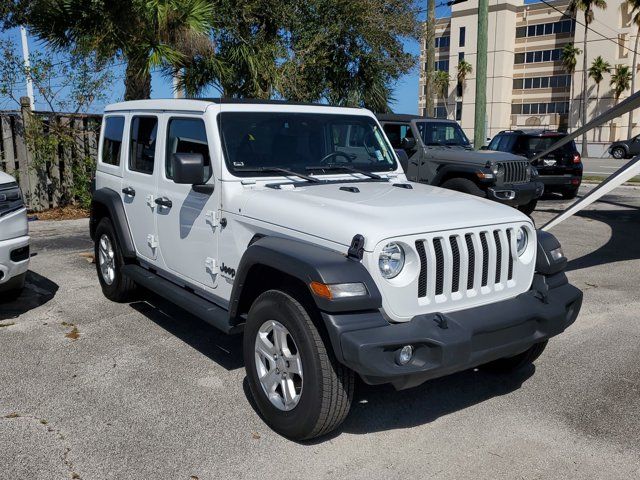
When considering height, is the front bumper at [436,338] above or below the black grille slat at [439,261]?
below

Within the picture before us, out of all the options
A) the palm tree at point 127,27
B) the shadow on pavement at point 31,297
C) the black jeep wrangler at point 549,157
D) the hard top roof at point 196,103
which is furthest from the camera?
the black jeep wrangler at point 549,157

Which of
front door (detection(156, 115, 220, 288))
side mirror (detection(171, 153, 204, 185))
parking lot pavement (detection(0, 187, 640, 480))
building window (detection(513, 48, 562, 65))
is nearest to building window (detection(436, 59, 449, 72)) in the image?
building window (detection(513, 48, 562, 65))

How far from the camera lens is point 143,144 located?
5469 mm

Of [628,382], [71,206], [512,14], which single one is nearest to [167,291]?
[628,382]

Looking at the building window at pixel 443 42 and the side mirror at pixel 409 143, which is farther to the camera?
the building window at pixel 443 42

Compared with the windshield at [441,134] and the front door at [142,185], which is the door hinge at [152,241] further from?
the windshield at [441,134]

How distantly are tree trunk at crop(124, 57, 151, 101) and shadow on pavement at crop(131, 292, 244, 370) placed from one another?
6.14 meters

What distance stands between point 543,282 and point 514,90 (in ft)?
210

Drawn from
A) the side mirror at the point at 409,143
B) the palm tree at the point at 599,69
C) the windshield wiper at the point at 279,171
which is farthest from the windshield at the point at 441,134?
the palm tree at the point at 599,69

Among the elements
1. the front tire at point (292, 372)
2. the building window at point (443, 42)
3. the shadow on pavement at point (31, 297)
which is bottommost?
the shadow on pavement at point (31, 297)

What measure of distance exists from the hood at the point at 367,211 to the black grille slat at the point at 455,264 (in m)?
0.09

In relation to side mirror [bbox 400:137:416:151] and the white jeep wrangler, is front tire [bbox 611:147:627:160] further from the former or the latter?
the white jeep wrangler

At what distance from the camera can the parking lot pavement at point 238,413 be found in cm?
337

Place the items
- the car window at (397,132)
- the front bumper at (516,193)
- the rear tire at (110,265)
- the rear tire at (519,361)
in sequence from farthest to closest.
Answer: the car window at (397,132) → the front bumper at (516,193) → the rear tire at (110,265) → the rear tire at (519,361)
